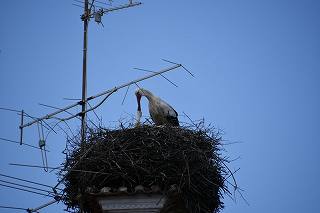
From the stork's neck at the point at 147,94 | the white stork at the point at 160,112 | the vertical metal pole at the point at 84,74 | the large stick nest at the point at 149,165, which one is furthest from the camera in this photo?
the stork's neck at the point at 147,94

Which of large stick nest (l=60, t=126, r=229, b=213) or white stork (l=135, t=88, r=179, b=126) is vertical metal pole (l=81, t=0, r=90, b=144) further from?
white stork (l=135, t=88, r=179, b=126)

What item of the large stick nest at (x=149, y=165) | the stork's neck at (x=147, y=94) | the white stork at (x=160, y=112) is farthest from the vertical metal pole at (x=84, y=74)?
the stork's neck at (x=147, y=94)

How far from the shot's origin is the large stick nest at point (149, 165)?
30.1ft

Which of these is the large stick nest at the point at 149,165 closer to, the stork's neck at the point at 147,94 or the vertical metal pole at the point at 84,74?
the vertical metal pole at the point at 84,74

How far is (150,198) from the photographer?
8.93 metres

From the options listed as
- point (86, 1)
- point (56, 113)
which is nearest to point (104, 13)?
point (86, 1)

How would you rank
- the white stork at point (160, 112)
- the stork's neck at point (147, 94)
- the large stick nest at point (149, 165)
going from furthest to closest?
the stork's neck at point (147, 94) → the white stork at point (160, 112) → the large stick nest at point (149, 165)

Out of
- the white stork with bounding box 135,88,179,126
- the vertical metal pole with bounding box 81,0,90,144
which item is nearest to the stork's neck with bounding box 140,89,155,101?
the white stork with bounding box 135,88,179,126

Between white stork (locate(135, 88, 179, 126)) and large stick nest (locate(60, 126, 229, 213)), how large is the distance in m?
2.12

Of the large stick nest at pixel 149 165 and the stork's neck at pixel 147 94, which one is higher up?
the stork's neck at pixel 147 94

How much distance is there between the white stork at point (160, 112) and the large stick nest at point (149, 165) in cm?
212

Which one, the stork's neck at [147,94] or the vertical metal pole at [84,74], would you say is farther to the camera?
the stork's neck at [147,94]

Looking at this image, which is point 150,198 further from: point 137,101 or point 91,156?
point 137,101

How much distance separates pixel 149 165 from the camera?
368 inches
